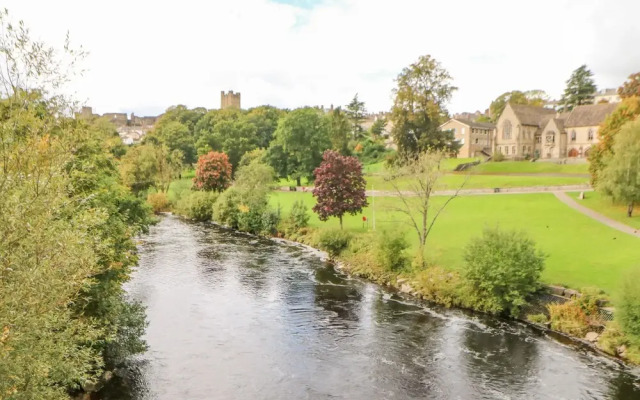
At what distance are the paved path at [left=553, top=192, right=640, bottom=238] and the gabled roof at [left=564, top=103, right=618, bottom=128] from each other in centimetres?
3335

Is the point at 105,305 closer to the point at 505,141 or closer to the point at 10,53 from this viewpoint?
the point at 10,53

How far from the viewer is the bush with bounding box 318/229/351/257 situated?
3641 centimetres

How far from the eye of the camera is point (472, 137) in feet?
300

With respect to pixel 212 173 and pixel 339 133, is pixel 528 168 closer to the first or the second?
pixel 339 133

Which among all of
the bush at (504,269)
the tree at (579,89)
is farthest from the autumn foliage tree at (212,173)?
the tree at (579,89)

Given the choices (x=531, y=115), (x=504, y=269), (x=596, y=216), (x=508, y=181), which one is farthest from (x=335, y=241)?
(x=531, y=115)

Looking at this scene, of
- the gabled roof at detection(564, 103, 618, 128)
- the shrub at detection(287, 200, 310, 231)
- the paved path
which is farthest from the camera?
the gabled roof at detection(564, 103, 618, 128)

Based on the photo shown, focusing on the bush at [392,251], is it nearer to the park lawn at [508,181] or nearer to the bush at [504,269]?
the bush at [504,269]

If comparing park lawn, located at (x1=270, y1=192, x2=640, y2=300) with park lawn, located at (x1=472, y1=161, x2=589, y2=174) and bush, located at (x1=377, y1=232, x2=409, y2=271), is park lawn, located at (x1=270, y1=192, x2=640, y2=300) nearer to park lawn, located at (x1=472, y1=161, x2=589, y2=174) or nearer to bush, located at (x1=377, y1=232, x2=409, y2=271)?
bush, located at (x1=377, y1=232, x2=409, y2=271)

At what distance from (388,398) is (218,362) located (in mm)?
7205

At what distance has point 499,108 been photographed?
114438 mm

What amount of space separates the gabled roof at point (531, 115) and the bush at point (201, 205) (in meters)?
56.9

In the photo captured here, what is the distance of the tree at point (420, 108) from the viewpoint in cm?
6197

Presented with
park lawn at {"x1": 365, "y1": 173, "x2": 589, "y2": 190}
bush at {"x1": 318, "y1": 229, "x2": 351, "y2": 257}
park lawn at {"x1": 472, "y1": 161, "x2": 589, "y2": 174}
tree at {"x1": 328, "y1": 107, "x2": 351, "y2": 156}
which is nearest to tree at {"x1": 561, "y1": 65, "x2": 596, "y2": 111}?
park lawn at {"x1": 472, "y1": 161, "x2": 589, "y2": 174}
